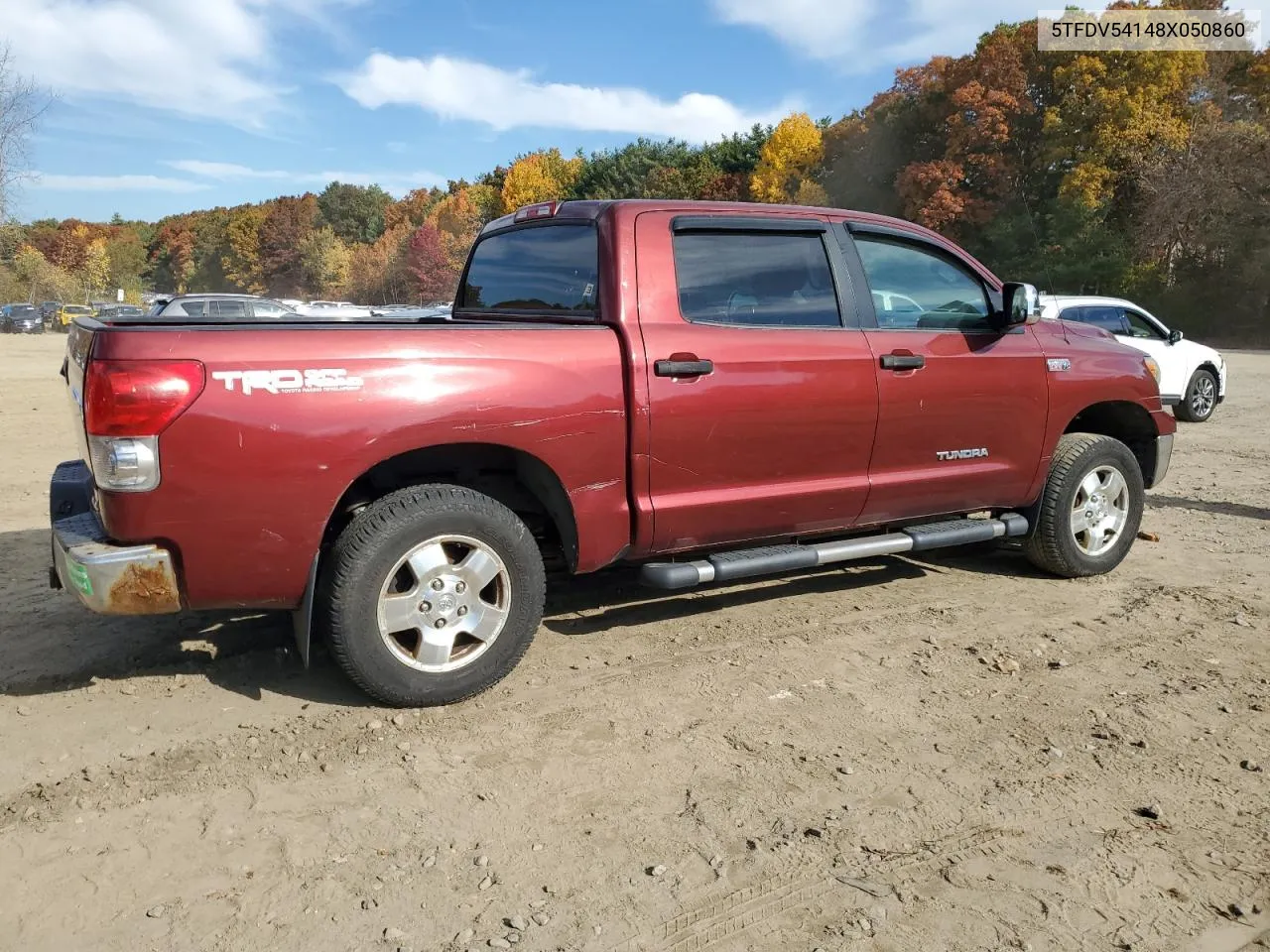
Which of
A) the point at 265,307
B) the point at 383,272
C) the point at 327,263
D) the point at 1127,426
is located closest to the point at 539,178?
the point at 383,272

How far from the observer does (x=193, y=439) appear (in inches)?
121

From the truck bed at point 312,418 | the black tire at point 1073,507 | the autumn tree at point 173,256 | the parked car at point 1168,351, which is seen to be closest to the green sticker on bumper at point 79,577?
the truck bed at point 312,418

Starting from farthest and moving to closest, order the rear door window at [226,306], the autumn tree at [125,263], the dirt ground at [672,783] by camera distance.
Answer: the autumn tree at [125,263], the rear door window at [226,306], the dirt ground at [672,783]

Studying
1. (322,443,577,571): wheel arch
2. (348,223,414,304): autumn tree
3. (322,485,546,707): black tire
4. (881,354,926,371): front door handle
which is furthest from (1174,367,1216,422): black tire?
(348,223,414,304): autumn tree

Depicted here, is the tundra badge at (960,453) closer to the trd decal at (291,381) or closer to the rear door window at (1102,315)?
the trd decal at (291,381)

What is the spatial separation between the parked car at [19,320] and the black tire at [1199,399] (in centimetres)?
5156

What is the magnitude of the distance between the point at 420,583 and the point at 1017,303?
3292mm

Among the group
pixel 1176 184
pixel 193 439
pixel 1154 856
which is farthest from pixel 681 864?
pixel 1176 184

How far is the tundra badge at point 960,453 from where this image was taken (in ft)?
15.5

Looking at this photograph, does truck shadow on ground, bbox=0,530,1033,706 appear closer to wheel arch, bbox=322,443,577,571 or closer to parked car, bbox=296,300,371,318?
wheel arch, bbox=322,443,577,571

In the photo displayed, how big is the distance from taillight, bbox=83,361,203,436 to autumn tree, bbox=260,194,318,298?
11350cm

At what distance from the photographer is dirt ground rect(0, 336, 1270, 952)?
245 centimetres

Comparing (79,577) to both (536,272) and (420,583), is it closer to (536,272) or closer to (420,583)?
(420,583)

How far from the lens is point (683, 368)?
153 inches
